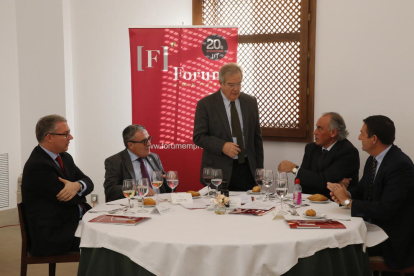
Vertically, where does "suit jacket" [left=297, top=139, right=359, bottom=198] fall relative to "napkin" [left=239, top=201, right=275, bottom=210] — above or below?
above

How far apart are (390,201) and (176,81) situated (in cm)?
257

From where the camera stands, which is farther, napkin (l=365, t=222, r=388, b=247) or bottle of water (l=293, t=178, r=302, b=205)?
bottle of water (l=293, t=178, r=302, b=205)

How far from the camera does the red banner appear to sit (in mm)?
4523

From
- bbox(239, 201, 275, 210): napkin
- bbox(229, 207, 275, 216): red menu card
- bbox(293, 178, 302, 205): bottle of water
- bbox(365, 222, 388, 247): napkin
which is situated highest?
bbox(293, 178, 302, 205): bottle of water

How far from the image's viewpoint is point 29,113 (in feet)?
17.8

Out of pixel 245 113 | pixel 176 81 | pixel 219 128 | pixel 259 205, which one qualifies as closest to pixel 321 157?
pixel 245 113

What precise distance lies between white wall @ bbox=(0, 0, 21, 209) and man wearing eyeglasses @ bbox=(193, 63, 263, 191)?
101 inches

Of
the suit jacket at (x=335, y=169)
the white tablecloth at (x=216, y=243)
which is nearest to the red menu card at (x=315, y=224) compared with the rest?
the white tablecloth at (x=216, y=243)

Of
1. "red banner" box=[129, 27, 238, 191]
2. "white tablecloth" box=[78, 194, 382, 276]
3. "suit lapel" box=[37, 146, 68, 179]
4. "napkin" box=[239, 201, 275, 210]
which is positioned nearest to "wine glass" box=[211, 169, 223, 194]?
"napkin" box=[239, 201, 275, 210]

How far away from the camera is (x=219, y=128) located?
383 cm

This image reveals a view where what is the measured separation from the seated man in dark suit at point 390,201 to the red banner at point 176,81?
2065mm

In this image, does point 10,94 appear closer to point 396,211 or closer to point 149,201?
point 149,201

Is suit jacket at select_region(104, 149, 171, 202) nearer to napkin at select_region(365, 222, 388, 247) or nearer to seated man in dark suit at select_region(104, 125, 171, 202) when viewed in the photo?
seated man in dark suit at select_region(104, 125, 171, 202)

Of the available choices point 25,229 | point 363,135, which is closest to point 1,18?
point 25,229
